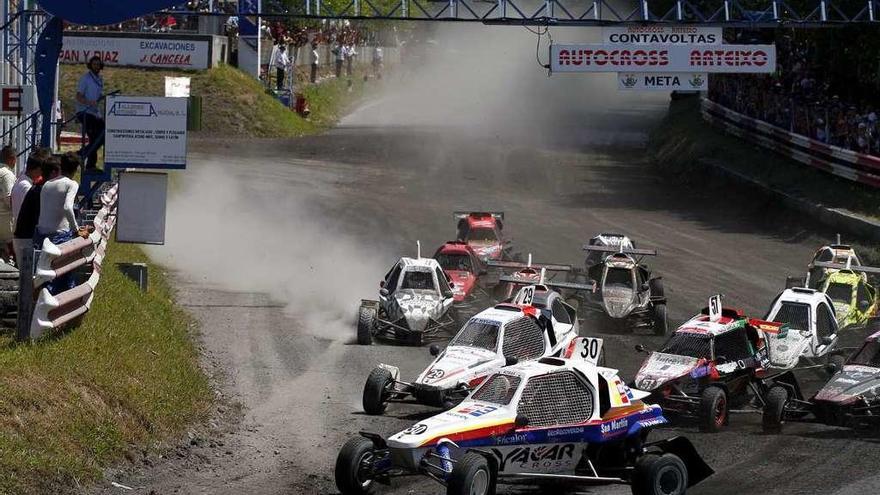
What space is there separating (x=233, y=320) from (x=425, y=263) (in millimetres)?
3277

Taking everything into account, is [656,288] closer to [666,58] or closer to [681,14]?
[666,58]

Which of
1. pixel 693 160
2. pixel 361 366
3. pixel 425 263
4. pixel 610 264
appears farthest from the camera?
pixel 693 160

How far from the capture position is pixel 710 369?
16750 mm

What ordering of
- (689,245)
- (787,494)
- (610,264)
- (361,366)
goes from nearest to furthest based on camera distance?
(787,494) → (361,366) → (610,264) → (689,245)

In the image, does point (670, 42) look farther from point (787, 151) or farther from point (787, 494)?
point (787, 494)

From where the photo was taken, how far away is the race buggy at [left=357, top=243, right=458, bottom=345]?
2055 centimetres

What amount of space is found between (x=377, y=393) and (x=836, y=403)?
553cm

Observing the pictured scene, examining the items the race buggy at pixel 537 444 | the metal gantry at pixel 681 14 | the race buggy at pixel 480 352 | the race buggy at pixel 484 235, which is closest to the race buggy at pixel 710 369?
the race buggy at pixel 480 352

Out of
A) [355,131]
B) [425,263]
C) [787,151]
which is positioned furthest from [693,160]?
[425,263]

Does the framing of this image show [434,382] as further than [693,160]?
No

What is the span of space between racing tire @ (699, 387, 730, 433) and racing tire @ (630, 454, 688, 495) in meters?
3.26

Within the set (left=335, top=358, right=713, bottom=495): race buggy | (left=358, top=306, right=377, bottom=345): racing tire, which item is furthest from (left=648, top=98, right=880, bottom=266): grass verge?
(left=335, top=358, right=713, bottom=495): race buggy

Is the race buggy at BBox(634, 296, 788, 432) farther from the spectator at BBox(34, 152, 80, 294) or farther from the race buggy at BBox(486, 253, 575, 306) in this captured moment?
the spectator at BBox(34, 152, 80, 294)

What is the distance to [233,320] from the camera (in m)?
21.7
